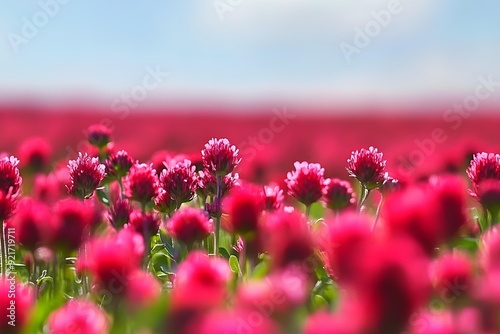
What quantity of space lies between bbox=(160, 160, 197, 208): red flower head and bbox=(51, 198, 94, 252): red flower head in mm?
371

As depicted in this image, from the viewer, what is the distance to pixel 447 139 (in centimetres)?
439

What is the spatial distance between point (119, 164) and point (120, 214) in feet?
1.23

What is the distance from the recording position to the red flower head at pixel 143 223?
126cm

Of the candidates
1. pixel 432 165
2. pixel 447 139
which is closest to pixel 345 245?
pixel 432 165

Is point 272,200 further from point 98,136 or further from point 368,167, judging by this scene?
point 98,136

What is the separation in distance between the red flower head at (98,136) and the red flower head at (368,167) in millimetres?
808

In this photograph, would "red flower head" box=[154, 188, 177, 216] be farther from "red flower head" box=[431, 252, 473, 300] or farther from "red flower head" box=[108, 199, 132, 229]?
"red flower head" box=[431, 252, 473, 300]

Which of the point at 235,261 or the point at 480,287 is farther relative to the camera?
the point at 235,261

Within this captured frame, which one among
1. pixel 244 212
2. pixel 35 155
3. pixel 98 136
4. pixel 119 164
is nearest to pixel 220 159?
pixel 119 164

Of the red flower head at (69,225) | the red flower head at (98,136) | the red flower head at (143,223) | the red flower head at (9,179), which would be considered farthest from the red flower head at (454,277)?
the red flower head at (98,136)

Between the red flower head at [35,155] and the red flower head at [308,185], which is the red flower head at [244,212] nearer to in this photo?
the red flower head at [308,185]

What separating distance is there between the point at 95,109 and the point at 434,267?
4954 mm

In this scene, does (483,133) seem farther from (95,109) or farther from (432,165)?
(95,109)

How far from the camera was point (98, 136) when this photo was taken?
6.97 feet
